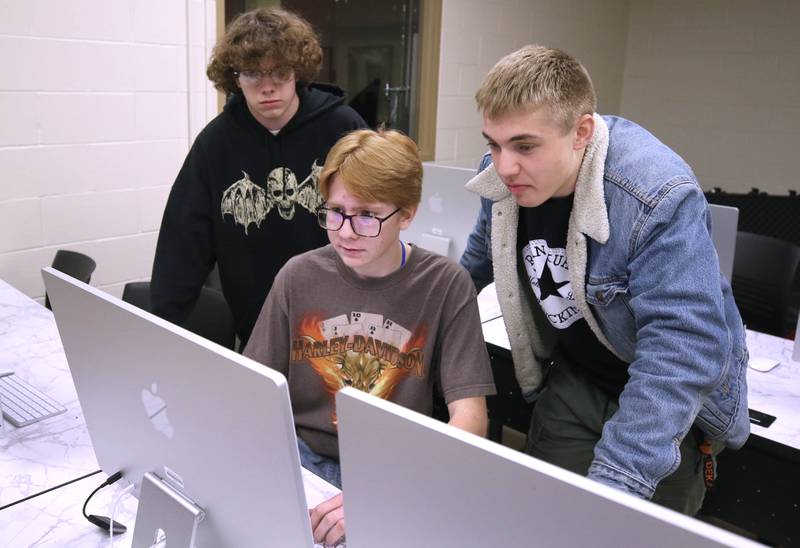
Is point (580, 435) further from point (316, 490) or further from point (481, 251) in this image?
point (316, 490)

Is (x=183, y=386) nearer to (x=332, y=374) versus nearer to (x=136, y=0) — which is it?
(x=332, y=374)

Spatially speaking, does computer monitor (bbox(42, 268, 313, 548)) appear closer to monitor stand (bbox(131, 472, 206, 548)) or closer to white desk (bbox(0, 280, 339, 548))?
monitor stand (bbox(131, 472, 206, 548))

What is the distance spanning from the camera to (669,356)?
42.2 inches

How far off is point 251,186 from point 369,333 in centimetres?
74

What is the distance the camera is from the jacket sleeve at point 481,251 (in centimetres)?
157

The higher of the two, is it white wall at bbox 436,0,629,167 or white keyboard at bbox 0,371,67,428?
white wall at bbox 436,0,629,167

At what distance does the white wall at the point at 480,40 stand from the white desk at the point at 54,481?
281cm

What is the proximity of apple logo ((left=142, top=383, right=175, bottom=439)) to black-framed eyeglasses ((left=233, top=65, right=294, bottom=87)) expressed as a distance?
3.74 ft

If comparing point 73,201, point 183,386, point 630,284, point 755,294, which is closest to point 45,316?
point 73,201

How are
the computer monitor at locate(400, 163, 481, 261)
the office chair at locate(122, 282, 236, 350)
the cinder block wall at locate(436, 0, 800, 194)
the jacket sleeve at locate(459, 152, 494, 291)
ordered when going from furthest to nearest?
the cinder block wall at locate(436, 0, 800, 194) → the computer monitor at locate(400, 163, 481, 261) → the office chair at locate(122, 282, 236, 350) → the jacket sleeve at locate(459, 152, 494, 291)

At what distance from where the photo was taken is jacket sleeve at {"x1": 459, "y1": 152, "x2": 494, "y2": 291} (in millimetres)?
1566

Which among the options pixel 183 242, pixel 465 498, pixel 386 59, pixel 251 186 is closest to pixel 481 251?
pixel 251 186

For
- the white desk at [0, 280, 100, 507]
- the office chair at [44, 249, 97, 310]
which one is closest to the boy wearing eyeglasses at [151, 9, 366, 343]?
the white desk at [0, 280, 100, 507]

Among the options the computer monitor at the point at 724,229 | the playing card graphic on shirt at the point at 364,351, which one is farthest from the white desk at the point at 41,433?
the computer monitor at the point at 724,229
